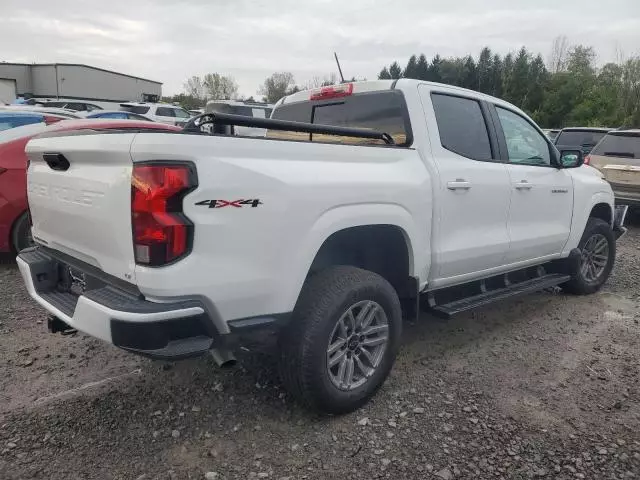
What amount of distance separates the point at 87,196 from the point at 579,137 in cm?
1193

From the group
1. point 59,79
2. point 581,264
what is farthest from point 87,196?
point 59,79

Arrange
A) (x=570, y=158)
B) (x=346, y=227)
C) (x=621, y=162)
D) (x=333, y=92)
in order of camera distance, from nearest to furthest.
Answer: (x=346, y=227) < (x=333, y=92) < (x=570, y=158) < (x=621, y=162)

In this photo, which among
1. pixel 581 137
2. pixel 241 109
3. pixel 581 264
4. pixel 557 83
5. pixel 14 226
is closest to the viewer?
pixel 581 264

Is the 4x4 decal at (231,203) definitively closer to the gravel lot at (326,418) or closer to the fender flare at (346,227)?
the fender flare at (346,227)

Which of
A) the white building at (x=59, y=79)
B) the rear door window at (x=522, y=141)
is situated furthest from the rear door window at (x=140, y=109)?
the white building at (x=59, y=79)

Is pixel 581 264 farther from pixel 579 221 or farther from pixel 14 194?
pixel 14 194

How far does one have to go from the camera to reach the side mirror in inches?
190

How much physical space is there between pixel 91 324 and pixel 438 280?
225 cm

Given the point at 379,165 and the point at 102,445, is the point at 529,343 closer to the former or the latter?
the point at 379,165

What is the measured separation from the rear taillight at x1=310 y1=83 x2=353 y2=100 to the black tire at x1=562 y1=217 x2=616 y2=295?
9.69ft

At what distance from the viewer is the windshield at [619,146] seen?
925 cm

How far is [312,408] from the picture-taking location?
116 inches

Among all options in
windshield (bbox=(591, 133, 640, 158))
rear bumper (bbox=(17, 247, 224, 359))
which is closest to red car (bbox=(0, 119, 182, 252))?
rear bumper (bbox=(17, 247, 224, 359))

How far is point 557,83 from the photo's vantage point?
35219 millimetres
